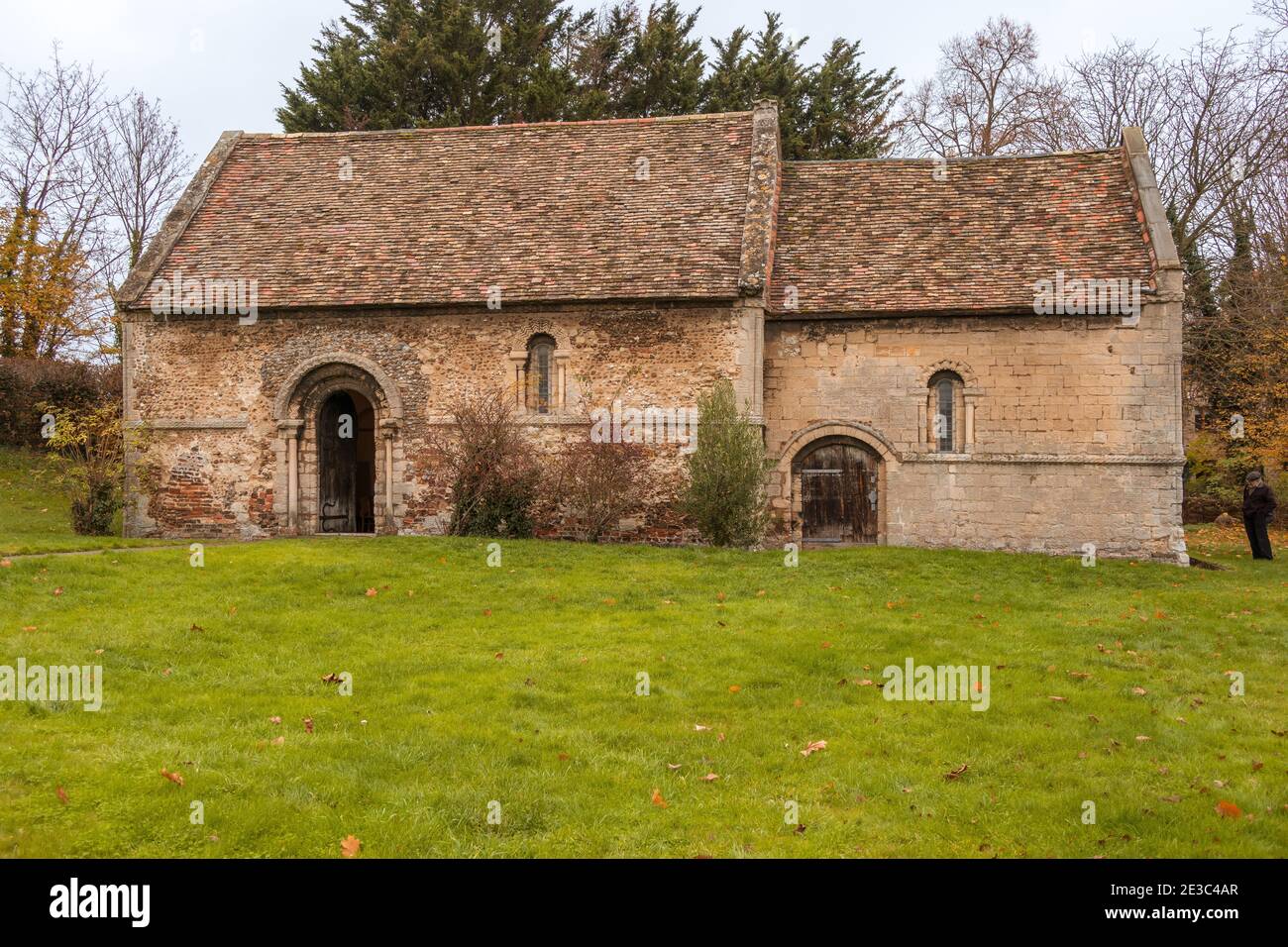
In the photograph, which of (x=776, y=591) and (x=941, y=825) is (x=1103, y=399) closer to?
(x=776, y=591)

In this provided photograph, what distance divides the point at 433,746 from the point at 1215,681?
748cm

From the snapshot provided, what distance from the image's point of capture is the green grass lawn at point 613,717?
6.07 m

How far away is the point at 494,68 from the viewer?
33938 millimetres

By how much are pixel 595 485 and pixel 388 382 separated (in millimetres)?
4778

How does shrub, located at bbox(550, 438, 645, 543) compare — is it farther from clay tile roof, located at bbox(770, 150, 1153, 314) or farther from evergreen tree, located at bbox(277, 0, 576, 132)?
evergreen tree, located at bbox(277, 0, 576, 132)

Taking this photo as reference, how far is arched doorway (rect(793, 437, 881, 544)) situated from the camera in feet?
64.7

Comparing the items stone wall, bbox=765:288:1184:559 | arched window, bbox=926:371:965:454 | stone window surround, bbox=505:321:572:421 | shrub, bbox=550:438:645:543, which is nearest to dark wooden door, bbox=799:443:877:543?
stone wall, bbox=765:288:1184:559

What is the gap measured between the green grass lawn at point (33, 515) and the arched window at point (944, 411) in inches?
555

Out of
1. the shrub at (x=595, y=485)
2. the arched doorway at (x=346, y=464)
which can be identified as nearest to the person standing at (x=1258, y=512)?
the shrub at (x=595, y=485)

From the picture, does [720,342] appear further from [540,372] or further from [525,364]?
[525,364]

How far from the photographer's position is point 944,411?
1969 cm

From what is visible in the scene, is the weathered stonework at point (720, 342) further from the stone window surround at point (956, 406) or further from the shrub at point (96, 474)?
the shrub at point (96, 474)

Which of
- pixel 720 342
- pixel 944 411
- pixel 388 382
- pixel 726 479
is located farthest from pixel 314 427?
pixel 944 411

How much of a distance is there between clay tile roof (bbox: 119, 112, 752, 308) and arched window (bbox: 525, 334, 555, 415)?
3.33ft
